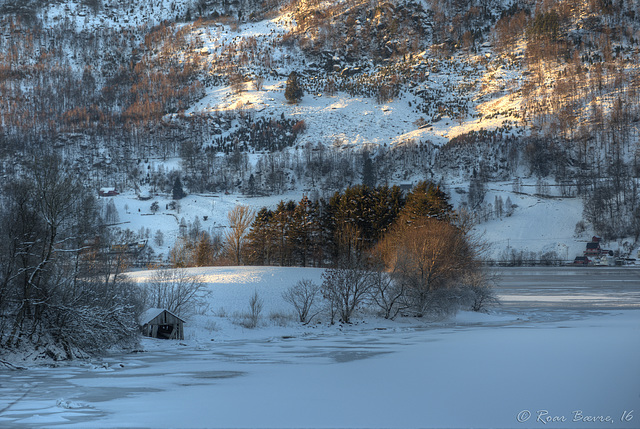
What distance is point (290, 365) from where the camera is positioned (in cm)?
2280

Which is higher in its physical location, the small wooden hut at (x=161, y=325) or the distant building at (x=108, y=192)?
the distant building at (x=108, y=192)

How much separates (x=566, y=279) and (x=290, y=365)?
2801 inches

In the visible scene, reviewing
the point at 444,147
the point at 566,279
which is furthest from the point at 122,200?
the point at 566,279

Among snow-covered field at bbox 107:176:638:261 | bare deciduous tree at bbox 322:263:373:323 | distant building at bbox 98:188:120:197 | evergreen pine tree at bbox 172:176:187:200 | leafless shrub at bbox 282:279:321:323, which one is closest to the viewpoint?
leafless shrub at bbox 282:279:321:323

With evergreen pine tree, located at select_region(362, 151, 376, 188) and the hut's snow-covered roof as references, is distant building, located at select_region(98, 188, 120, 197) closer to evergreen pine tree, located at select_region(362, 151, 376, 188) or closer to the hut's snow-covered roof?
evergreen pine tree, located at select_region(362, 151, 376, 188)

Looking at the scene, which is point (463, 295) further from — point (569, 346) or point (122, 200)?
point (122, 200)

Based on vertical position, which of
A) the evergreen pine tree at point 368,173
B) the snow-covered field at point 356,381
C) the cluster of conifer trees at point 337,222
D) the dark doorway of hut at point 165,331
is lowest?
the dark doorway of hut at point 165,331

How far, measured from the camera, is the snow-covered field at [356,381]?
12.9m

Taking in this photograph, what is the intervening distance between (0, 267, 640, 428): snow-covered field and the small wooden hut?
1060 mm

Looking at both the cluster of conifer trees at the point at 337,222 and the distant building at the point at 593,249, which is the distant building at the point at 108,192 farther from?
the distant building at the point at 593,249

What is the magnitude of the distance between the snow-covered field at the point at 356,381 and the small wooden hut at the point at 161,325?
1060 mm

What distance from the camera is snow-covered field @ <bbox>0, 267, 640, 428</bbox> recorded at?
12.9 m

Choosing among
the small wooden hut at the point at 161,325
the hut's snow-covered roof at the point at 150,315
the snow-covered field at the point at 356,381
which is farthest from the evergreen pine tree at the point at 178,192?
the small wooden hut at the point at 161,325

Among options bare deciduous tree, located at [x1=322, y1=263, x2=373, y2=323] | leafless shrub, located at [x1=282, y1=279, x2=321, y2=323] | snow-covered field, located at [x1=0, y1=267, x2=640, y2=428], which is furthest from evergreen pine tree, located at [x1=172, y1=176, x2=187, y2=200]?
snow-covered field, located at [x1=0, y1=267, x2=640, y2=428]
